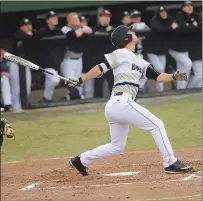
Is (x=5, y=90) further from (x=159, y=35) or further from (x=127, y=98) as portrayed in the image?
(x=127, y=98)

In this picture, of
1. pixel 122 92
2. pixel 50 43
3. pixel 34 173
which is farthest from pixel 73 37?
pixel 122 92

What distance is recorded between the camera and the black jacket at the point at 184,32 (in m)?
15.1

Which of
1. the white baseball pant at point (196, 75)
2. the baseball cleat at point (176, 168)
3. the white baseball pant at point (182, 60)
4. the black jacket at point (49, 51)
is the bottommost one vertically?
the baseball cleat at point (176, 168)

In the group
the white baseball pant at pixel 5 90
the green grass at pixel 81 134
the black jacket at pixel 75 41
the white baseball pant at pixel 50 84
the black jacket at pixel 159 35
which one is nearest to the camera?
the green grass at pixel 81 134

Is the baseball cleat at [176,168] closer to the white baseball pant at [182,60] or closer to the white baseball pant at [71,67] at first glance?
the white baseball pant at [71,67]

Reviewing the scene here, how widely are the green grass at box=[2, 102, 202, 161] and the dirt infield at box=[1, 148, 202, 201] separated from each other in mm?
685

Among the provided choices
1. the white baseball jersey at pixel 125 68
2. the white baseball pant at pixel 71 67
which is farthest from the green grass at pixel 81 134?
the white baseball jersey at pixel 125 68

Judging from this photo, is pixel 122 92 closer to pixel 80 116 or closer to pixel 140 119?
pixel 140 119

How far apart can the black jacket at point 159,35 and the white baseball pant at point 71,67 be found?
158 cm

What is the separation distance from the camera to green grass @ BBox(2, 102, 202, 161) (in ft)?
37.2

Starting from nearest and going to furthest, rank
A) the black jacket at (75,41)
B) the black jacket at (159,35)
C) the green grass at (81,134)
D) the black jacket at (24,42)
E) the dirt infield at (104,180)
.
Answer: the dirt infield at (104,180)
the green grass at (81,134)
the black jacket at (24,42)
the black jacket at (75,41)
the black jacket at (159,35)

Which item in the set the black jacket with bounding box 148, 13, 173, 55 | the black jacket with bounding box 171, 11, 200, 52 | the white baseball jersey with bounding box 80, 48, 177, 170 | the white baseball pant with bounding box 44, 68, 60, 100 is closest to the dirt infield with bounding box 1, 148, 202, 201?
the white baseball jersey with bounding box 80, 48, 177, 170

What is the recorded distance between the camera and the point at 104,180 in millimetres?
8734

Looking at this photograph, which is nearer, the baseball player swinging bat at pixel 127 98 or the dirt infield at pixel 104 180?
the dirt infield at pixel 104 180
